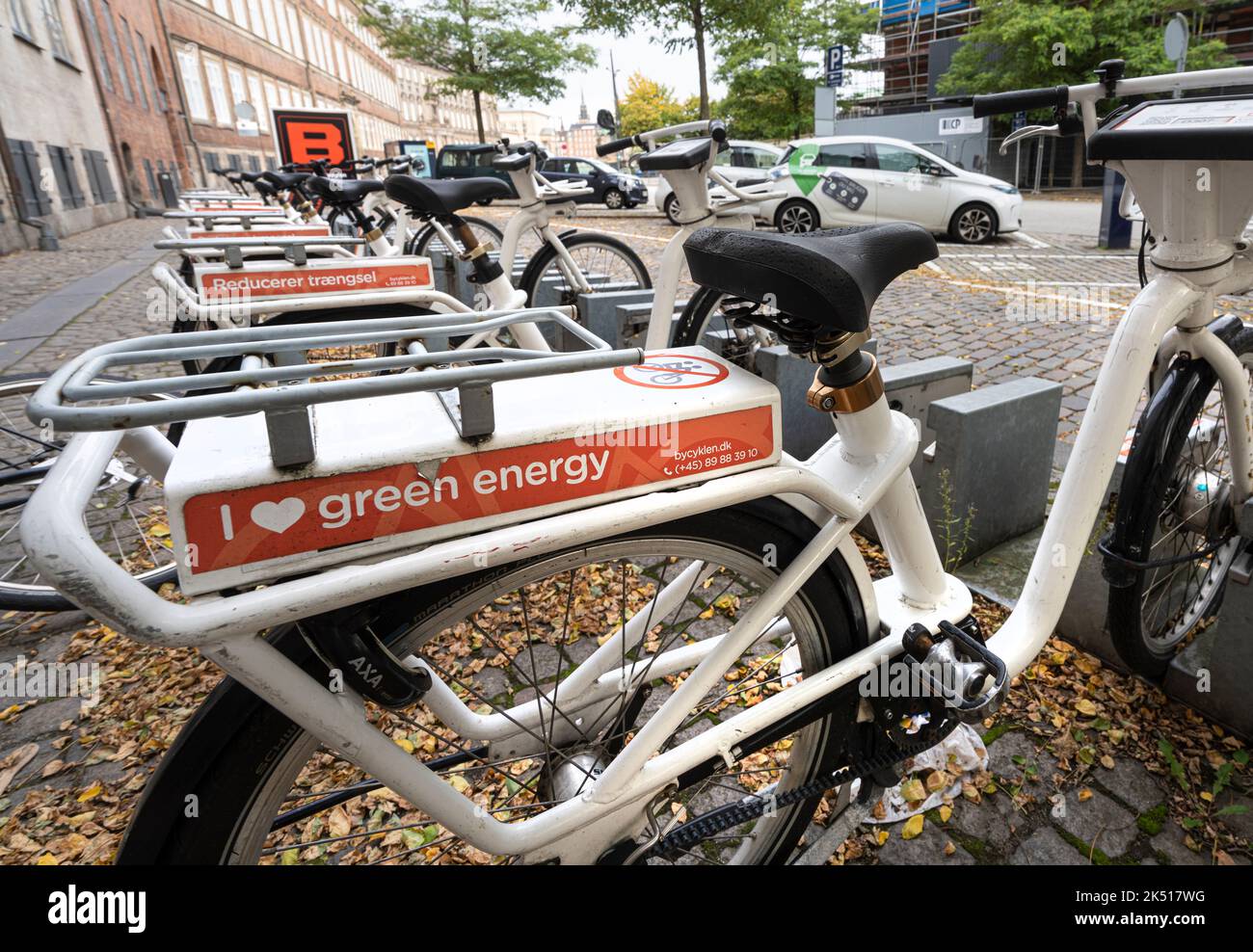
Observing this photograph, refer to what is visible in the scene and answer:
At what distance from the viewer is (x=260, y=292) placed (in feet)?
11.1

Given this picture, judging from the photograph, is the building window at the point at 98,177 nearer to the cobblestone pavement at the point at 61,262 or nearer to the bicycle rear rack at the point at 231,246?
the cobblestone pavement at the point at 61,262

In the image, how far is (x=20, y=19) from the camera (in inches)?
672

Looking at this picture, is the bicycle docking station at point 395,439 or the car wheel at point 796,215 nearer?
the bicycle docking station at point 395,439

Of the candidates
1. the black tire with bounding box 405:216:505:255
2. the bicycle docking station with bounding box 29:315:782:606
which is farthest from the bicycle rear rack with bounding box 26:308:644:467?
the black tire with bounding box 405:216:505:255

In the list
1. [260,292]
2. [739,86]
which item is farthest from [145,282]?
[739,86]

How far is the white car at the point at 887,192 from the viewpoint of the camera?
1234cm

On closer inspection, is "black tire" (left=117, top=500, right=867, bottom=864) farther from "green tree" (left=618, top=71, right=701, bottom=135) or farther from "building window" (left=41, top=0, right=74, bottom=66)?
"green tree" (left=618, top=71, right=701, bottom=135)

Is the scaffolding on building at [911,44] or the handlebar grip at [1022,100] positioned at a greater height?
the scaffolding on building at [911,44]

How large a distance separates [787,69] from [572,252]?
25.5 m

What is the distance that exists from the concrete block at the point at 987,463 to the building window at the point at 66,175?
21.7m

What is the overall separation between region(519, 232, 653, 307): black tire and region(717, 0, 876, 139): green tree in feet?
74.6

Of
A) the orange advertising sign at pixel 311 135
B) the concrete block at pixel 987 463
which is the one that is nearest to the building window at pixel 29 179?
the orange advertising sign at pixel 311 135

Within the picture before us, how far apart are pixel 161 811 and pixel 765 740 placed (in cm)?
107
